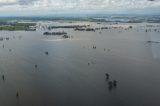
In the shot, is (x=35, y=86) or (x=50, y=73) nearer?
(x=35, y=86)

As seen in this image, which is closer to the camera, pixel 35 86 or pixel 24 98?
pixel 24 98

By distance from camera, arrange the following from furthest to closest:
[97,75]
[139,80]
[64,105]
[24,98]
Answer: [97,75], [139,80], [24,98], [64,105]

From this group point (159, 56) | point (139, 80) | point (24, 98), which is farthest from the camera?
point (159, 56)

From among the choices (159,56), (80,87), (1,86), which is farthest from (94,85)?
(159,56)

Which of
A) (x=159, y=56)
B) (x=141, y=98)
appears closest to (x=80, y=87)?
(x=141, y=98)

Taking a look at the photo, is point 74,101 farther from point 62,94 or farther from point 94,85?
point 94,85

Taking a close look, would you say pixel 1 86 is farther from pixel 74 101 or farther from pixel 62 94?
pixel 74 101
